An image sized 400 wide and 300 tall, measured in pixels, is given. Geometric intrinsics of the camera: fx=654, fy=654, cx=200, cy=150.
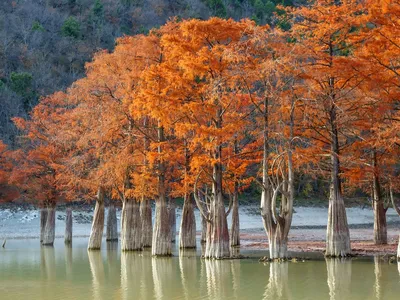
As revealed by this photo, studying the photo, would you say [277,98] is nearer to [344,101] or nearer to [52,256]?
[344,101]

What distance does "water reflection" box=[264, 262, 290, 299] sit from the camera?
18.9 m

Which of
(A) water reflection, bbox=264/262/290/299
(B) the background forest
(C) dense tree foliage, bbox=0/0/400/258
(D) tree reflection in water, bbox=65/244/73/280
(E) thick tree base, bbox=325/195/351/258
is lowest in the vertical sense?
(A) water reflection, bbox=264/262/290/299

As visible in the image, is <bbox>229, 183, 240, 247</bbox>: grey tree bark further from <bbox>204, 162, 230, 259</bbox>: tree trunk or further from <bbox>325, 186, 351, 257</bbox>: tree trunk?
<bbox>325, 186, 351, 257</bbox>: tree trunk

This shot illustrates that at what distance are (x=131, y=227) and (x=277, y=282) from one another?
15930mm

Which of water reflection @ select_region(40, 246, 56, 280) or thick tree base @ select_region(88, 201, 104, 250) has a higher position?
thick tree base @ select_region(88, 201, 104, 250)

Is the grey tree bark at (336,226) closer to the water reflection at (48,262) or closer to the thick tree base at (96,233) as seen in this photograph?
the water reflection at (48,262)

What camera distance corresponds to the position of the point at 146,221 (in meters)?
39.1

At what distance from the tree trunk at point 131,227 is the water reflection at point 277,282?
440 inches

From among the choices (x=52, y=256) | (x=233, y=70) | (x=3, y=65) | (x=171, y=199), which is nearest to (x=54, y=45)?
(x=3, y=65)

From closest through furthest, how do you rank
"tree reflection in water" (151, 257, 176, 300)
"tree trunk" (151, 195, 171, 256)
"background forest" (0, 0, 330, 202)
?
"tree reflection in water" (151, 257, 176, 300)
"tree trunk" (151, 195, 171, 256)
"background forest" (0, 0, 330, 202)

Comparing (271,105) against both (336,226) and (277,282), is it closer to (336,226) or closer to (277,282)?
(336,226)

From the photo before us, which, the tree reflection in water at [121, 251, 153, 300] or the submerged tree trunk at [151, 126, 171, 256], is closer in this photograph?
the tree reflection in water at [121, 251, 153, 300]

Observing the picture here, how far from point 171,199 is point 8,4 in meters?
73.2

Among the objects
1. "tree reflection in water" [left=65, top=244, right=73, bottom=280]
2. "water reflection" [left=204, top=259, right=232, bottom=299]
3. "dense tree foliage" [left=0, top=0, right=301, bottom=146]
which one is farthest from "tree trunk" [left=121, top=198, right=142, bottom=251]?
"dense tree foliage" [left=0, top=0, right=301, bottom=146]
